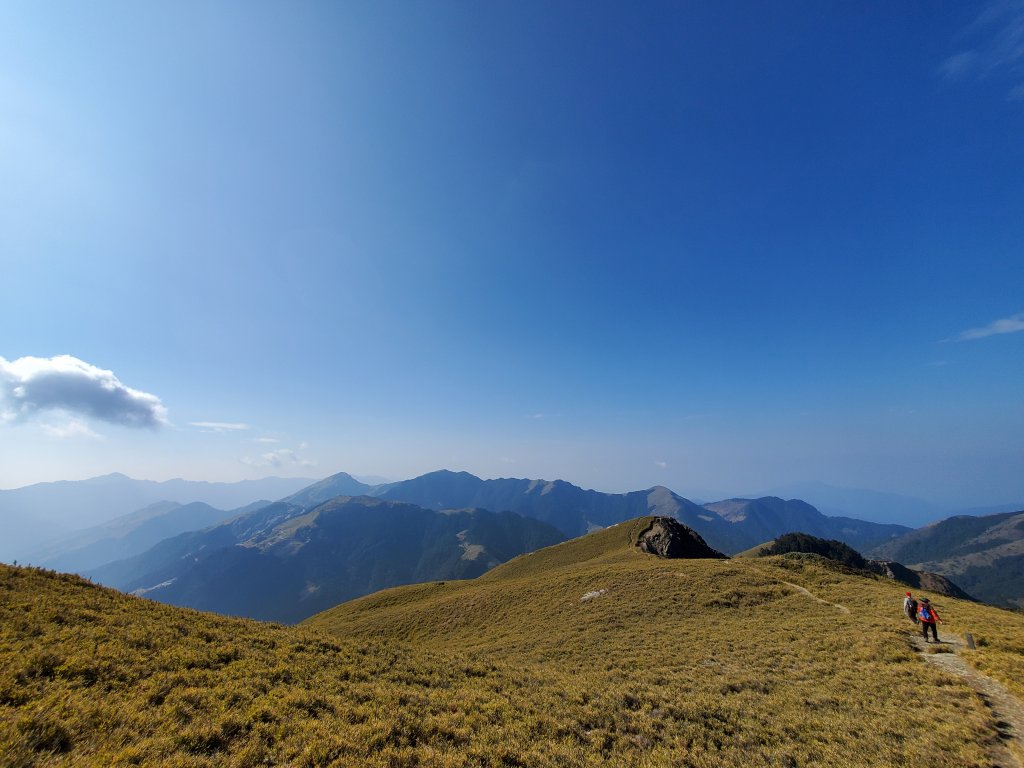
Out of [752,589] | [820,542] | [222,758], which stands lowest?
[820,542]

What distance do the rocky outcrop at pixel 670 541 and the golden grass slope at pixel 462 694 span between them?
40.1 meters

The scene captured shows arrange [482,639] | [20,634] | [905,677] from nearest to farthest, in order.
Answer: [20,634]
[905,677]
[482,639]

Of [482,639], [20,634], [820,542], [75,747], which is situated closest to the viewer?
[75,747]

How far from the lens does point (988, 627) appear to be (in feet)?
87.1

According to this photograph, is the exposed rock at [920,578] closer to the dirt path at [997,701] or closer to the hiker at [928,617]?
the hiker at [928,617]

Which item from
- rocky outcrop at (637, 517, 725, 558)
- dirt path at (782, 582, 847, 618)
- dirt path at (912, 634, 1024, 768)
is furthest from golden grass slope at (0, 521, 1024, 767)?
rocky outcrop at (637, 517, 725, 558)

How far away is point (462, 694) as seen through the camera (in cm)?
1667

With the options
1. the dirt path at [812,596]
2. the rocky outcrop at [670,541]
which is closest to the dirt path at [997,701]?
the dirt path at [812,596]

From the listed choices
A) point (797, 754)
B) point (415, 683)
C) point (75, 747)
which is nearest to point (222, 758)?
point (75, 747)

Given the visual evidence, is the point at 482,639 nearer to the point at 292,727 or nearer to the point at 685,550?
the point at 292,727

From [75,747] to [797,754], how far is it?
20.6 metres

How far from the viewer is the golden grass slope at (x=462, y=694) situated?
1089cm

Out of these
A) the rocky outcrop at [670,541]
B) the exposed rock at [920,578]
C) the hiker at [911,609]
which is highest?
Answer: the hiker at [911,609]

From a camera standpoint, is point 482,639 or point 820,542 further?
point 820,542
